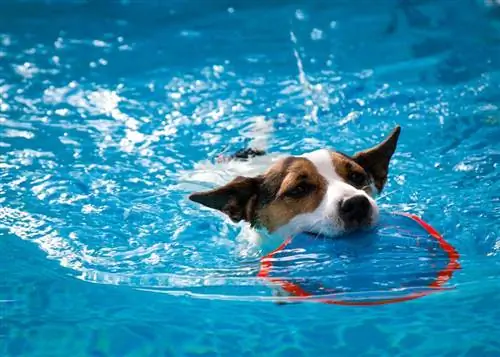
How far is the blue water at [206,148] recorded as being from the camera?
418cm

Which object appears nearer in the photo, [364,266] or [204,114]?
[364,266]

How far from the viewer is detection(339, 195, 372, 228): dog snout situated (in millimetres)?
4430

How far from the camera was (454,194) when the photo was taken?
5879 mm

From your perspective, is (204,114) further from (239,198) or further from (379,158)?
(379,158)

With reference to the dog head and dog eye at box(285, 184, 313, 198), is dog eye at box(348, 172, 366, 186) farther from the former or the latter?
dog eye at box(285, 184, 313, 198)

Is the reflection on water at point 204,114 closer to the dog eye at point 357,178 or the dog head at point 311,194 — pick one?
the dog head at point 311,194

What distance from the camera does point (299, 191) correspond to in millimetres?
4812

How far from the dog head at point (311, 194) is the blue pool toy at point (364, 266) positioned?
0.43 feet

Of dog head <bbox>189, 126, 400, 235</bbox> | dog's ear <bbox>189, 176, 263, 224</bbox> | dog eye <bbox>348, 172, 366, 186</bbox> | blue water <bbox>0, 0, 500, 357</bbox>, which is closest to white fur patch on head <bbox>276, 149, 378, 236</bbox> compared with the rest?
dog head <bbox>189, 126, 400, 235</bbox>

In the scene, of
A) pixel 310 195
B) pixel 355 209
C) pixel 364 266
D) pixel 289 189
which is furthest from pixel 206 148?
pixel 364 266

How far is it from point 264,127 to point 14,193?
9.02ft

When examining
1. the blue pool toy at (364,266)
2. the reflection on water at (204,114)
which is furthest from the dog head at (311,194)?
the reflection on water at (204,114)

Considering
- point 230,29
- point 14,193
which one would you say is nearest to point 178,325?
point 14,193

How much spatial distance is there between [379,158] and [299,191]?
808mm
